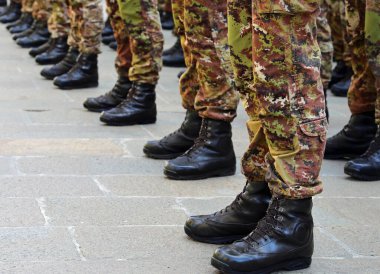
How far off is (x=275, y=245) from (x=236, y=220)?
293mm

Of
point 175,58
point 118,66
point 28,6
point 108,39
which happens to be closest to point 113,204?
point 118,66

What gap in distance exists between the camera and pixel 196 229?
3.32 metres

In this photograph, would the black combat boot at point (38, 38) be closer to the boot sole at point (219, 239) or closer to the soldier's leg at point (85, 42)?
the soldier's leg at point (85, 42)

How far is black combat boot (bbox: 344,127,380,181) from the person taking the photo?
14.1 ft

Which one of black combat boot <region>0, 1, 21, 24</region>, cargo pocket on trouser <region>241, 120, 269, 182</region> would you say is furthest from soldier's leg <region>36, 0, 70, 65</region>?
cargo pocket on trouser <region>241, 120, 269, 182</region>

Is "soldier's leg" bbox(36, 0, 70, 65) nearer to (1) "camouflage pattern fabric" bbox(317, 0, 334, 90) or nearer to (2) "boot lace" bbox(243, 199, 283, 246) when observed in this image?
(1) "camouflage pattern fabric" bbox(317, 0, 334, 90)

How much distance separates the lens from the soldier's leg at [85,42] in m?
6.70

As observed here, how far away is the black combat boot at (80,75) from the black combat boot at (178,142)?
2238 mm

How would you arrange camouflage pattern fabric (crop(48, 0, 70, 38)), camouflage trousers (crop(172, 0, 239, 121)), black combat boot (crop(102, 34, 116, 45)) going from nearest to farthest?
1. camouflage trousers (crop(172, 0, 239, 121))
2. camouflage pattern fabric (crop(48, 0, 70, 38))
3. black combat boot (crop(102, 34, 116, 45))

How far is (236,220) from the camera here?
3246 millimetres

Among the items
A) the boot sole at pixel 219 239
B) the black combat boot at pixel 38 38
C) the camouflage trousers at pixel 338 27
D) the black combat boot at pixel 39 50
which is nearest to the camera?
the boot sole at pixel 219 239

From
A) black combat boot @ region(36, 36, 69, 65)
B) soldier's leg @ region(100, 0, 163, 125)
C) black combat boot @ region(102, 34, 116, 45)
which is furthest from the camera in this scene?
black combat boot @ region(102, 34, 116, 45)

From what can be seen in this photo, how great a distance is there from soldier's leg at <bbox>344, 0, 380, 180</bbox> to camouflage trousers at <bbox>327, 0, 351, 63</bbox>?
176 centimetres

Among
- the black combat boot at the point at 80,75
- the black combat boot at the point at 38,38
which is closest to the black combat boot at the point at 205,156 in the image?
the black combat boot at the point at 80,75
